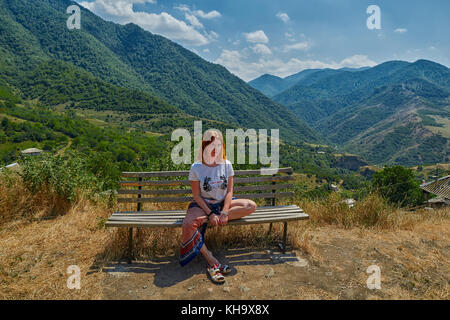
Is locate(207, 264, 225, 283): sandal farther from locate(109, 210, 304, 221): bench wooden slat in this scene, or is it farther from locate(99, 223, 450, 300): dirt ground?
locate(109, 210, 304, 221): bench wooden slat

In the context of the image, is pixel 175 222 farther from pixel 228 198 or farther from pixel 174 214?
pixel 228 198

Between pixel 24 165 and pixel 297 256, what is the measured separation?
4334 mm

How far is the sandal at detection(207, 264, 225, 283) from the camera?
2.83 metres

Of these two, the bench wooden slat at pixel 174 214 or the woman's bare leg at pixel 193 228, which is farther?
the bench wooden slat at pixel 174 214

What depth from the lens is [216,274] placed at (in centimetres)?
288

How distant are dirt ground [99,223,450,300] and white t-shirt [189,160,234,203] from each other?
2.63 feet

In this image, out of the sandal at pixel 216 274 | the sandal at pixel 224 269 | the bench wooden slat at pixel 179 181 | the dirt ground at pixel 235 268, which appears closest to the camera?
the dirt ground at pixel 235 268

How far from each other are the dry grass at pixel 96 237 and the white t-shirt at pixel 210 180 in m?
0.62

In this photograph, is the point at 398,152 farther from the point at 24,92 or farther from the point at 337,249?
the point at 24,92

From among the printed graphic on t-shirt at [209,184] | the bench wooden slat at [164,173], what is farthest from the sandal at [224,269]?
the bench wooden slat at [164,173]

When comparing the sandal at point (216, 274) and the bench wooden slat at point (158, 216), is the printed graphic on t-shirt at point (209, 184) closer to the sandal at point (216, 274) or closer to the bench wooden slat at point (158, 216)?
the bench wooden slat at point (158, 216)

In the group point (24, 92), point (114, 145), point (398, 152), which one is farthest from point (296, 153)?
point (24, 92)

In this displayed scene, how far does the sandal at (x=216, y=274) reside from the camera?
2826mm
